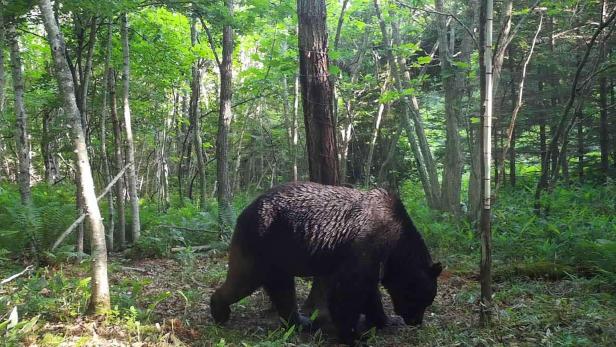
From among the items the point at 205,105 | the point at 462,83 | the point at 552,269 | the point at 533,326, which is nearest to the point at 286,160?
the point at 205,105

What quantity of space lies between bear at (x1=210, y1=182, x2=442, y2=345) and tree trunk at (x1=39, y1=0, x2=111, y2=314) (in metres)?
1.36

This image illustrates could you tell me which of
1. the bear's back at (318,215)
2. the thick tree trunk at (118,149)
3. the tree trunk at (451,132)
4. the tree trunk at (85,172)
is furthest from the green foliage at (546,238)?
the thick tree trunk at (118,149)

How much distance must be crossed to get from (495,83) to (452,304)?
4310mm

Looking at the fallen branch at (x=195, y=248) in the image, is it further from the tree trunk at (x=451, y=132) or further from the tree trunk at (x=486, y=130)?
the tree trunk at (x=486, y=130)

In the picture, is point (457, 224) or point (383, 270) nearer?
point (383, 270)

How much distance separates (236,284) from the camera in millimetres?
5715

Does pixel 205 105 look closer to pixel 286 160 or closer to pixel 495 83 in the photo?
pixel 286 160

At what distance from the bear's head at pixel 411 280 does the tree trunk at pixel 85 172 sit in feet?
11.0

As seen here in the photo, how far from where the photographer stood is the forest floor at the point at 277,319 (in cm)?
473

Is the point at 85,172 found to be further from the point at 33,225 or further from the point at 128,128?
the point at 128,128

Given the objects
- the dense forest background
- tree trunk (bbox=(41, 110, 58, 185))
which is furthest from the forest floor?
tree trunk (bbox=(41, 110, 58, 185))

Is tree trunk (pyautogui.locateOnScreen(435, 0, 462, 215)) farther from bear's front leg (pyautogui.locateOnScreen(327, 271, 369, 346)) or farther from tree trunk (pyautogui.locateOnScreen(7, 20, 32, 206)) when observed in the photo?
tree trunk (pyautogui.locateOnScreen(7, 20, 32, 206))

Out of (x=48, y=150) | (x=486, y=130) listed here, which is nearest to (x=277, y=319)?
(x=486, y=130)

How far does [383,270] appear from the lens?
602cm
